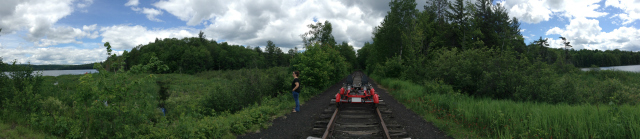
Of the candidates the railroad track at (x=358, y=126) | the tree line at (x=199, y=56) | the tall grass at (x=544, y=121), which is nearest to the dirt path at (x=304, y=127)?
the railroad track at (x=358, y=126)

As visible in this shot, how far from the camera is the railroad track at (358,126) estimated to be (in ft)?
18.3

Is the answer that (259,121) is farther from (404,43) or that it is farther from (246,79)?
(404,43)

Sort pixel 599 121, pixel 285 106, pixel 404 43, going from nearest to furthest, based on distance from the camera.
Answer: pixel 599 121 < pixel 285 106 < pixel 404 43

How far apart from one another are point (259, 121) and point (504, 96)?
9.32 metres

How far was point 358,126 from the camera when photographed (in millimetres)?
6348

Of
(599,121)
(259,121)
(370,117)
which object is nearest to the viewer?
(599,121)

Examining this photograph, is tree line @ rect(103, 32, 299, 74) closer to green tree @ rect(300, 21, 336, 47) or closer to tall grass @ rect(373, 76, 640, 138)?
green tree @ rect(300, 21, 336, 47)

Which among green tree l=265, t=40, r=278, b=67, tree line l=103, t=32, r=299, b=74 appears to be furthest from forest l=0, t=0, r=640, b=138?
green tree l=265, t=40, r=278, b=67

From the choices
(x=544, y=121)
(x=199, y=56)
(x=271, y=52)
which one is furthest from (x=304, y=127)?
(x=271, y=52)

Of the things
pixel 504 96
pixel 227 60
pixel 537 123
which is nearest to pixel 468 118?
pixel 537 123

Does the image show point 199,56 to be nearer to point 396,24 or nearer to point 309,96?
→ point 396,24

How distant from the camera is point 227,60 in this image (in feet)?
293

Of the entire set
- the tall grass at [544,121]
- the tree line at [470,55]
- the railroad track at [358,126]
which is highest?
the tree line at [470,55]

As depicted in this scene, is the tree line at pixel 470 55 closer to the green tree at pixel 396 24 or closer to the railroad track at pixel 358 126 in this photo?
the green tree at pixel 396 24
